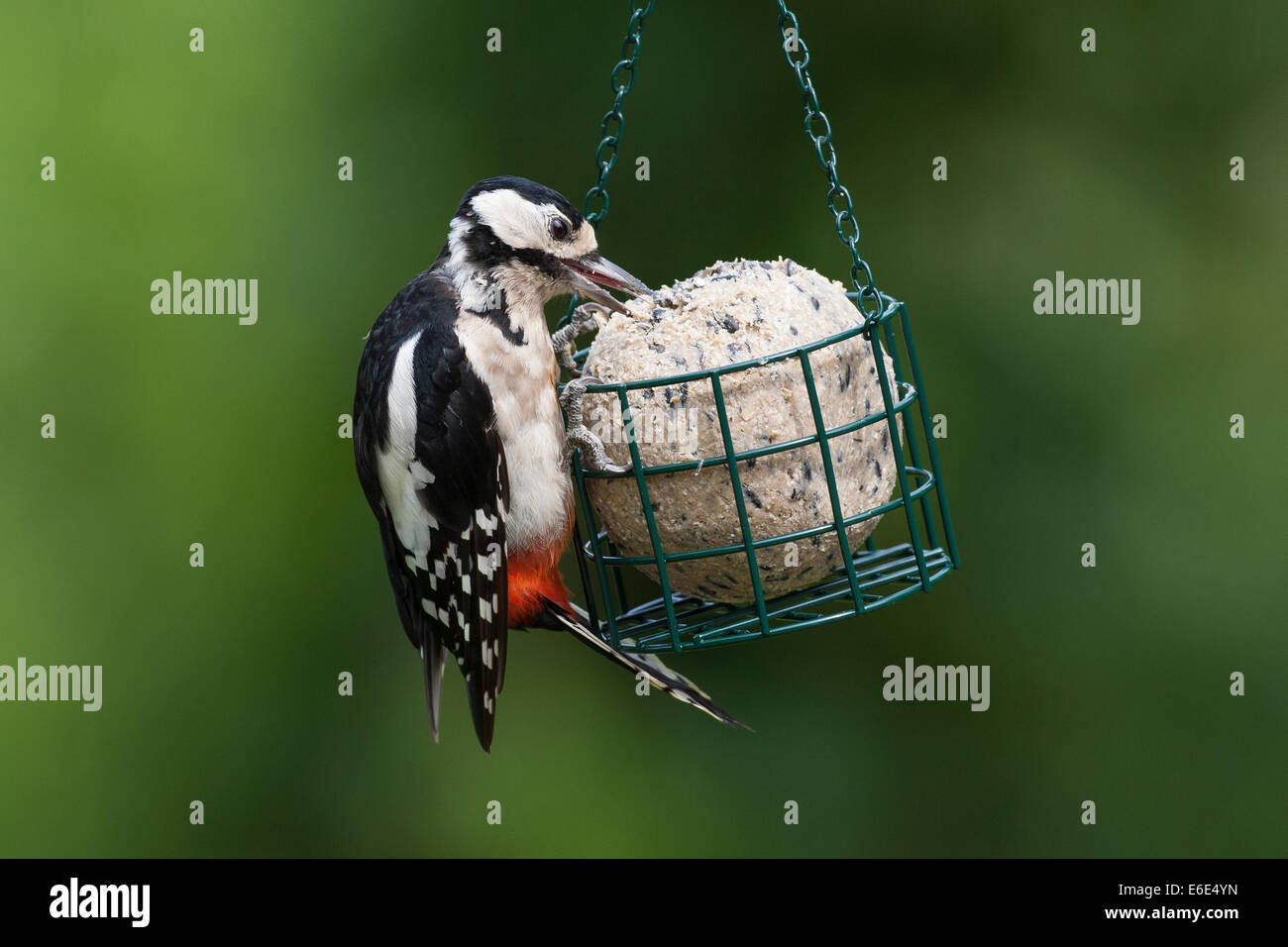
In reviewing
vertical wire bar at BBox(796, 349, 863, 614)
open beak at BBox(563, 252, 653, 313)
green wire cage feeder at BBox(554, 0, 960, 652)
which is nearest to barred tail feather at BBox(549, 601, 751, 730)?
green wire cage feeder at BBox(554, 0, 960, 652)

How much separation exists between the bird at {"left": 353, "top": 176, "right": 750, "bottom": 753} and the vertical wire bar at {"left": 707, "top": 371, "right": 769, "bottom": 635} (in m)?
0.26

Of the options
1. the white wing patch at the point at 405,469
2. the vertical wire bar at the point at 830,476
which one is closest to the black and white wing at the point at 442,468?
the white wing patch at the point at 405,469

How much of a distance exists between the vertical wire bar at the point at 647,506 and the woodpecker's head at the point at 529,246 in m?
0.23

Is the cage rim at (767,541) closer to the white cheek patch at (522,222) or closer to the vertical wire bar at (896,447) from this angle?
the vertical wire bar at (896,447)

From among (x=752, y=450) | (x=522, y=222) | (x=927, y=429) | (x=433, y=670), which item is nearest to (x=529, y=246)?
(x=522, y=222)

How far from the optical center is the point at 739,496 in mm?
2385

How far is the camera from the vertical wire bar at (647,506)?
2436 millimetres

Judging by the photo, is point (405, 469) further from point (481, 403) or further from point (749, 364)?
point (749, 364)

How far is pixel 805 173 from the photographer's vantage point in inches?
157

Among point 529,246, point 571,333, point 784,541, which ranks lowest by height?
point 784,541

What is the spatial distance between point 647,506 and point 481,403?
1.19 feet

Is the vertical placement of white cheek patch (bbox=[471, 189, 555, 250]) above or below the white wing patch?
above

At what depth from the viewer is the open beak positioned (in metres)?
2.59

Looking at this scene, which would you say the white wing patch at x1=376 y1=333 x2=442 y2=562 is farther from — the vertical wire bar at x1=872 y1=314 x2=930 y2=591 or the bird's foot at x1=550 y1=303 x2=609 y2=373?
the vertical wire bar at x1=872 y1=314 x2=930 y2=591
